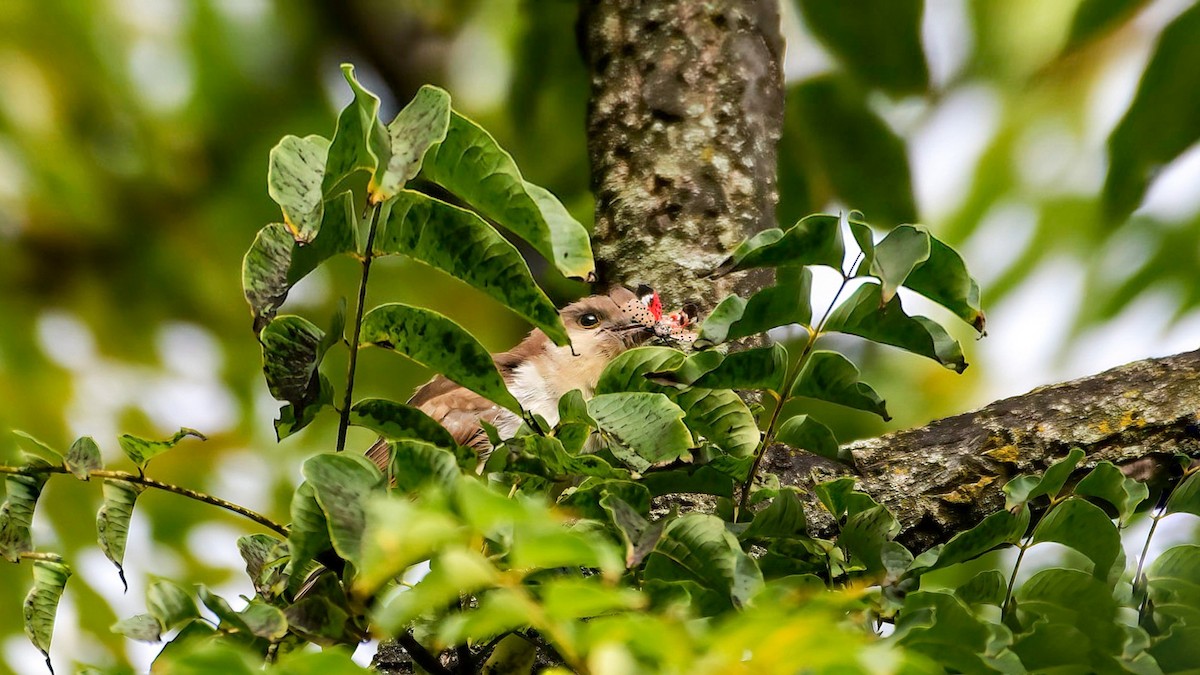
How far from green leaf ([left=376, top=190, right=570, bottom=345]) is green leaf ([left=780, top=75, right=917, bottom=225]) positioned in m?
2.56

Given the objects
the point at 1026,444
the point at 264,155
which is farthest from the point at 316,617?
the point at 264,155

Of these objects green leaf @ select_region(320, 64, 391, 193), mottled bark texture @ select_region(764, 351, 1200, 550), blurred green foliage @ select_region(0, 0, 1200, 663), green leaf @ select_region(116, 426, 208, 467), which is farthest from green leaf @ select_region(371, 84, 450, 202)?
blurred green foliage @ select_region(0, 0, 1200, 663)

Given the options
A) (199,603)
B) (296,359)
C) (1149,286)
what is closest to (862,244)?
(296,359)

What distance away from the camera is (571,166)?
3645mm

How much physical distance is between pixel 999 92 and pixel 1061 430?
211cm

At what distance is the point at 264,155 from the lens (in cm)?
362

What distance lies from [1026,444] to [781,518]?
787 mm

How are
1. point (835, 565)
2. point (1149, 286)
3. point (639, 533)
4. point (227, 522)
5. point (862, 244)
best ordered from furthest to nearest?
point (227, 522), point (1149, 286), point (835, 565), point (862, 244), point (639, 533)

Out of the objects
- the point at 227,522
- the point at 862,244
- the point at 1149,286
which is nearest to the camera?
the point at 862,244

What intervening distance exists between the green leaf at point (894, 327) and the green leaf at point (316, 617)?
566 mm

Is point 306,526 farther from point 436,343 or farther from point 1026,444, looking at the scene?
point 1026,444

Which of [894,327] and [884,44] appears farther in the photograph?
[884,44]

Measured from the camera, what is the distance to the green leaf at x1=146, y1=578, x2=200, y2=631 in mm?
1100

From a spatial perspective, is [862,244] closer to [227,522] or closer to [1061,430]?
[1061,430]
